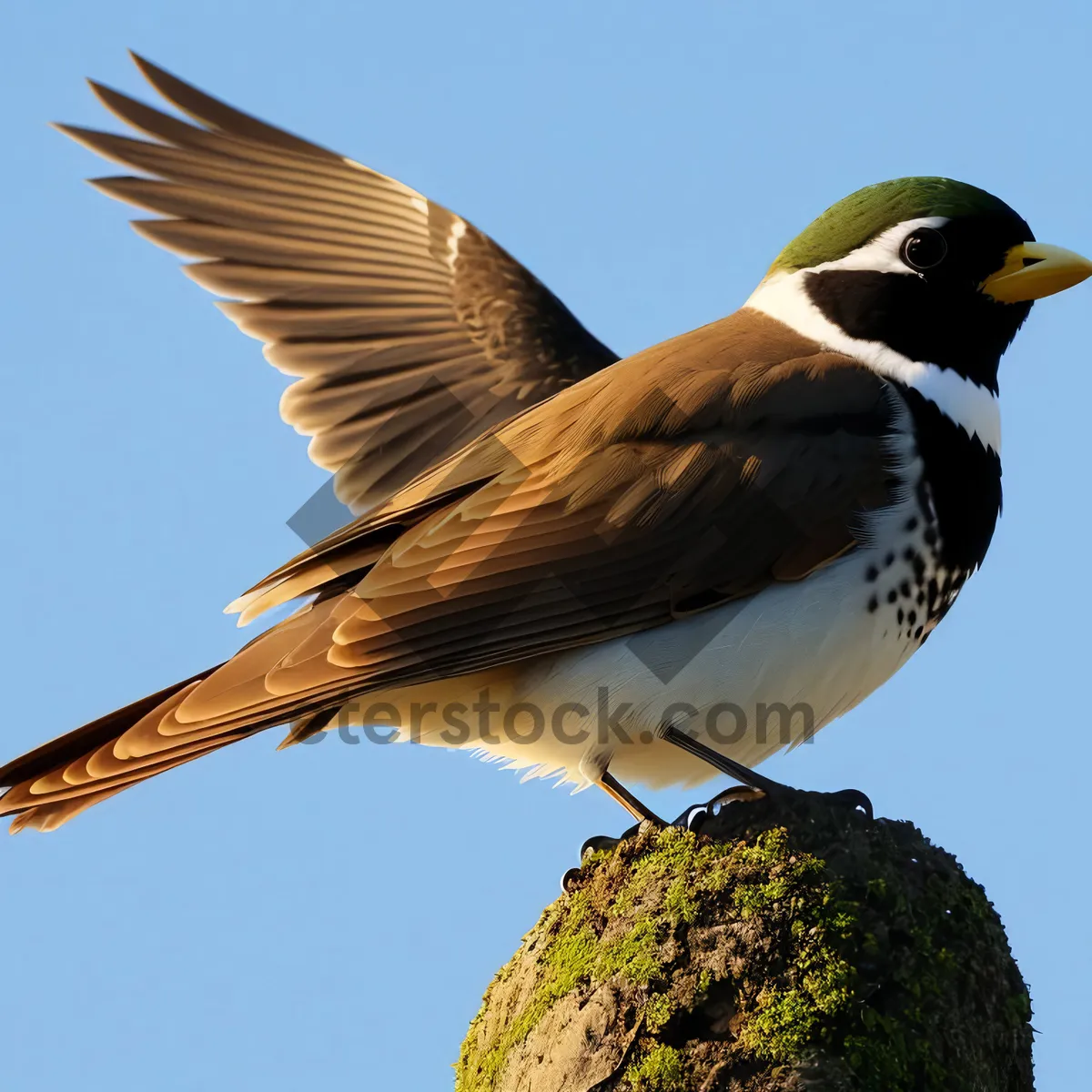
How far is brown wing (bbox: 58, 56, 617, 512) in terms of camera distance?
25.0 feet

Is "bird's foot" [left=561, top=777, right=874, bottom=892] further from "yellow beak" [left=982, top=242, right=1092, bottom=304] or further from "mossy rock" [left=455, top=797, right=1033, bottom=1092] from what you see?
"yellow beak" [left=982, top=242, right=1092, bottom=304]

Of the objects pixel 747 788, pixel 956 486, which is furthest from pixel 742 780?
pixel 956 486

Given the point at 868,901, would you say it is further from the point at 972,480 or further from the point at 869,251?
the point at 869,251

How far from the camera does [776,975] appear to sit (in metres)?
4.28

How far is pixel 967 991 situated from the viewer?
14.6 ft

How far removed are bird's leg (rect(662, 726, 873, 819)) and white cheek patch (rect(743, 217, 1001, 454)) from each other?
1.56m

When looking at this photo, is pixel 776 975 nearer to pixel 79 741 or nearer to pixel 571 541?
pixel 571 541

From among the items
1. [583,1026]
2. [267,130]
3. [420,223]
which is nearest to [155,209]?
[267,130]

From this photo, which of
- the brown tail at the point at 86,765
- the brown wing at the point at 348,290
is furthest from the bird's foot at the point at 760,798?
the brown wing at the point at 348,290

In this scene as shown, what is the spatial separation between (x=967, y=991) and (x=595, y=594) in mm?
1709

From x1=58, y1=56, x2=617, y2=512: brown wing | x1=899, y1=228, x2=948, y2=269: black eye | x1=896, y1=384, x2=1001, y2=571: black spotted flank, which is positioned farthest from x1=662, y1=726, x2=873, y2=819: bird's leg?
x1=58, y1=56, x2=617, y2=512: brown wing

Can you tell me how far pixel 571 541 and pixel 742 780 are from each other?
38.8 inches

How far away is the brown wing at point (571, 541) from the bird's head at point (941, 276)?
0.32 metres

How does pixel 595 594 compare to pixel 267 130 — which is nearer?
pixel 595 594
